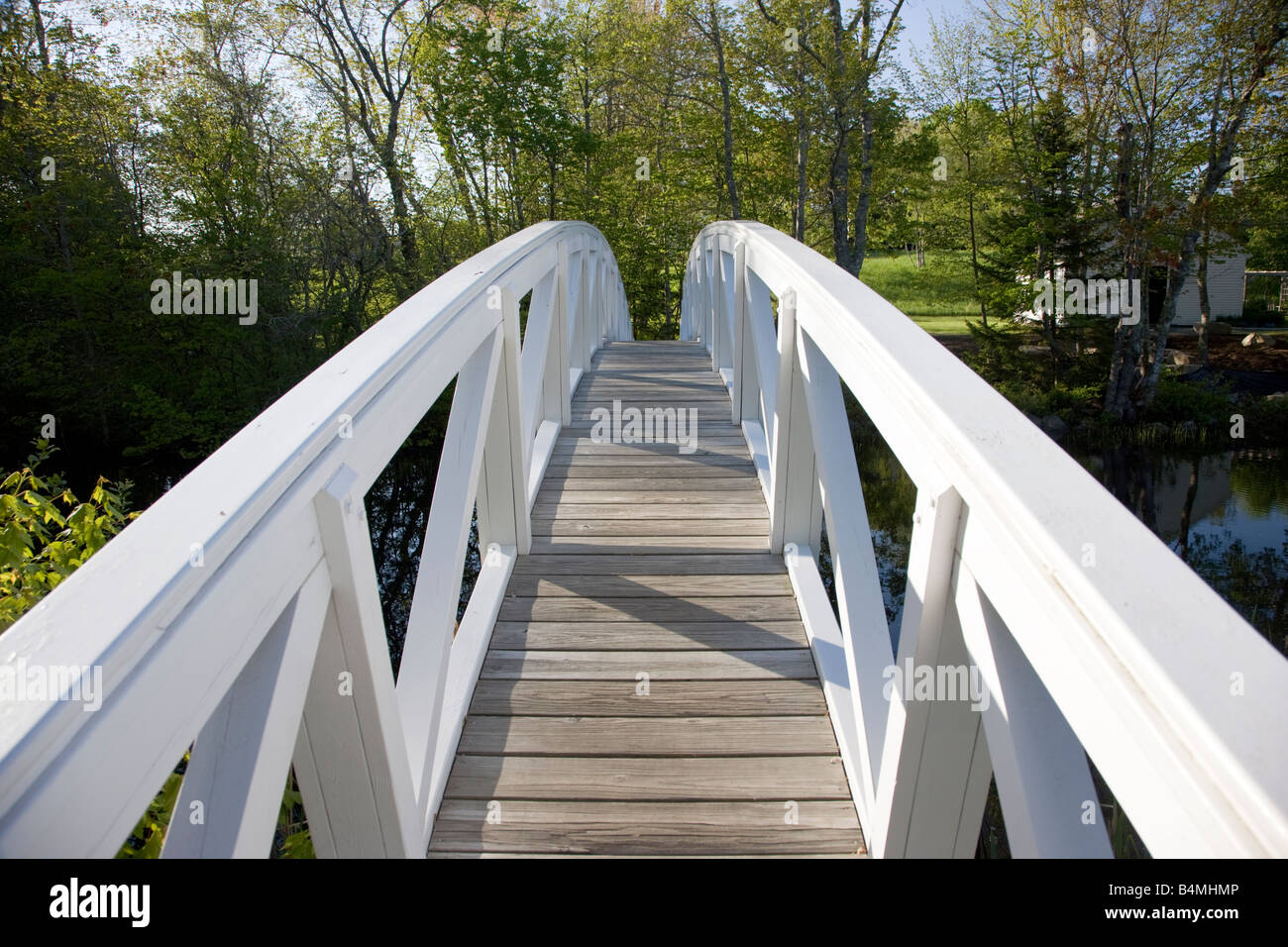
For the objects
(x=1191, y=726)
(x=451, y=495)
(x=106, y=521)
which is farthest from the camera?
(x=106, y=521)

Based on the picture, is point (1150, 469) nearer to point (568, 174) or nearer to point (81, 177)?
point (568, 174)

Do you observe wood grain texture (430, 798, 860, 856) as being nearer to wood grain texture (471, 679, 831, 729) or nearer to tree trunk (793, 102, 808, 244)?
wood grain texture (471, 679, 831, 729)

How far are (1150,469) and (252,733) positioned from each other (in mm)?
15511

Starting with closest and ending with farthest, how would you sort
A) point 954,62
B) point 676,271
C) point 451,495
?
1. point 451,495
2. point 954,62
3. point 676,271

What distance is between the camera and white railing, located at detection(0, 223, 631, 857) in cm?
64

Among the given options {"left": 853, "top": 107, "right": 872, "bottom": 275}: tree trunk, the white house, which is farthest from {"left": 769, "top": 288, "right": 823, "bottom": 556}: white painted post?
the white house

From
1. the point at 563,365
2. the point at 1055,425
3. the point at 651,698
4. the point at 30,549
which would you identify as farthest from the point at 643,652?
the point at 1055,425

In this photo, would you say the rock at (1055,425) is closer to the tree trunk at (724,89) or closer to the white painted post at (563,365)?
the tree trunk at (724,89)

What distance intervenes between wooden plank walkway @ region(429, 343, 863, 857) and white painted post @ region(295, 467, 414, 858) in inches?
A: 15.8

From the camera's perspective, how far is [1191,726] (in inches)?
25.1

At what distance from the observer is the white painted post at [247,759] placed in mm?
823

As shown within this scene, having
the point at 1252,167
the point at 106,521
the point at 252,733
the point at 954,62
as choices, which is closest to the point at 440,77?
the point at 954,62

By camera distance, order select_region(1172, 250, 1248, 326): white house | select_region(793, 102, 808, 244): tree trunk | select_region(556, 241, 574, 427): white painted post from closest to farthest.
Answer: select_region(556, 241, 574, 427): white painted post → select_region(793, 102, 808, 244): tree trunk → select_region(1172, 250, 1248, 326): white house

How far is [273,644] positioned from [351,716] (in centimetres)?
32
